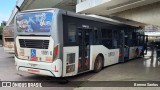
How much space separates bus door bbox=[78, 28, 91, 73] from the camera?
10.5m

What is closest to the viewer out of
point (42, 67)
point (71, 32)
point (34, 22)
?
point (42, 67)

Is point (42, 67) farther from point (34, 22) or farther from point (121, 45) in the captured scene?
point (121, 45)

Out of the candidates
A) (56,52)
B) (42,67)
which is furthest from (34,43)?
(56,52)

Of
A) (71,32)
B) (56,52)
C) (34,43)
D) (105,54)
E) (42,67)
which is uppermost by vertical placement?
(71,32)

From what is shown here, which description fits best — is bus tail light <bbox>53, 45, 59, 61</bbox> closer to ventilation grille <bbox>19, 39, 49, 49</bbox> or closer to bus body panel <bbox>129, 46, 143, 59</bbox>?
ventilation grille <bbox>19, 39, 49, 49</bbox>

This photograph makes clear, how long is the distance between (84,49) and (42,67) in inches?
89.8

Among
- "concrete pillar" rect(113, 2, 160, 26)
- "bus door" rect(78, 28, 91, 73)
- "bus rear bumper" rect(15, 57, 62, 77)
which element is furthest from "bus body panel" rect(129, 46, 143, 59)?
"bus rear bumper" rect(15, 57, 62, 77)

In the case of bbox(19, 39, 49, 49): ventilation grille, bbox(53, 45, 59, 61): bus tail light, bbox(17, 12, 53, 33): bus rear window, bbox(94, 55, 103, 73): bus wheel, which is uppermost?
bbox(17, 12, 53, 33): bus rear window

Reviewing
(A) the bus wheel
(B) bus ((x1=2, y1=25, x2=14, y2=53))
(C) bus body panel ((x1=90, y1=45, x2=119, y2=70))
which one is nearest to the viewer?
(C) bus body panel ((x1=90, y1=45, x2=119, y2=70))

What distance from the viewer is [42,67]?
948cm

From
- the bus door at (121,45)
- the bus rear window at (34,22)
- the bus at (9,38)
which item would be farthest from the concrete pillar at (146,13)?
the bus at (9,38)

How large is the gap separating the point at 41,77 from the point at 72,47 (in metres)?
2.23

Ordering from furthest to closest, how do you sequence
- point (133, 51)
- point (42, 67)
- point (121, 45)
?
point (133, 51)
point (121, 45)
point (42, 67)

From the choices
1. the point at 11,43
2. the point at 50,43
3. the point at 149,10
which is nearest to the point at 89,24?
the point at 50,43
